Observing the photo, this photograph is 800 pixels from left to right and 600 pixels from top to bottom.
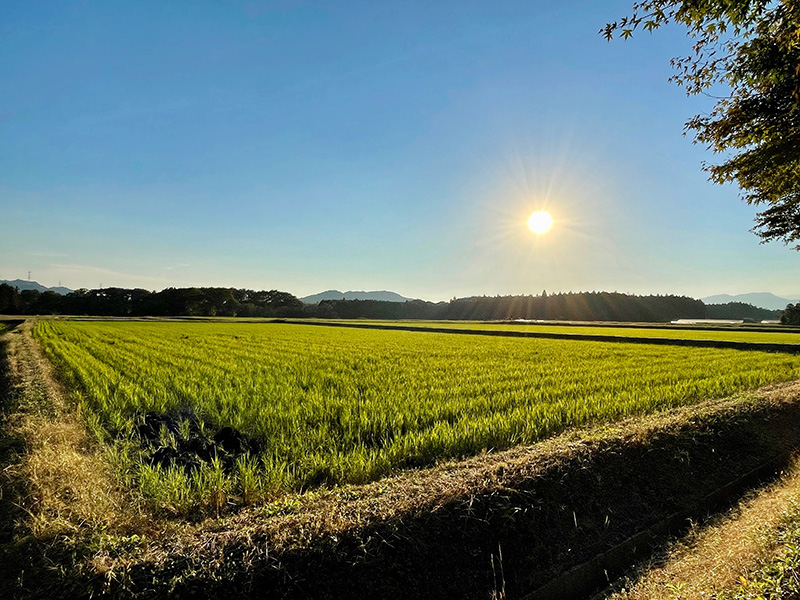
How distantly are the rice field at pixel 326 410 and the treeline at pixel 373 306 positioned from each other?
256ft

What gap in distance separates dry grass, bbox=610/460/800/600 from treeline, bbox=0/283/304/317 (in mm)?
86404

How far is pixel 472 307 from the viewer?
105625 mm


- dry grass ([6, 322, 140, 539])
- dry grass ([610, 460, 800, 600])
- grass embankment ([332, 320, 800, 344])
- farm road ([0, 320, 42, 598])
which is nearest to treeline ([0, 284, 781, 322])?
grass embankment ([332, 320, 800, 344])

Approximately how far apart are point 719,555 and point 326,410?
5004 millimetres

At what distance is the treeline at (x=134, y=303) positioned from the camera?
73.7m

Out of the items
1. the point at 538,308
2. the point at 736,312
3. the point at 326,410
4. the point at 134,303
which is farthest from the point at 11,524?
the point at 736,312

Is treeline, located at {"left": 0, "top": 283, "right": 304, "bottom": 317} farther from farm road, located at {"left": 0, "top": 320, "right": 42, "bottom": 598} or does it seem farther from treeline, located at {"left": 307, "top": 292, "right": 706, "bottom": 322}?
farm road, located at {"left": 0, "top": 320, "right": 42, "bottom": 598}

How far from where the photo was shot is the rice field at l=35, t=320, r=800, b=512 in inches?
160

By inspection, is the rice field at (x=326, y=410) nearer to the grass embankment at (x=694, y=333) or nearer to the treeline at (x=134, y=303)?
the grass embankment at (x=694, y=333)

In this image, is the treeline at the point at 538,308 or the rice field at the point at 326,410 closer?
the rice field at the point at 326,410

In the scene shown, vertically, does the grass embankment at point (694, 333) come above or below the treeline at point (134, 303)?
below

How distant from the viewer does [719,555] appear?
10.5ft

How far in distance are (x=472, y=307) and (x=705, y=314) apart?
59973 millimetres

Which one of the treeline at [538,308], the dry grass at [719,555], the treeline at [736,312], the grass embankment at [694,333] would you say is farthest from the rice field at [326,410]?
the treeline at [736,312]
